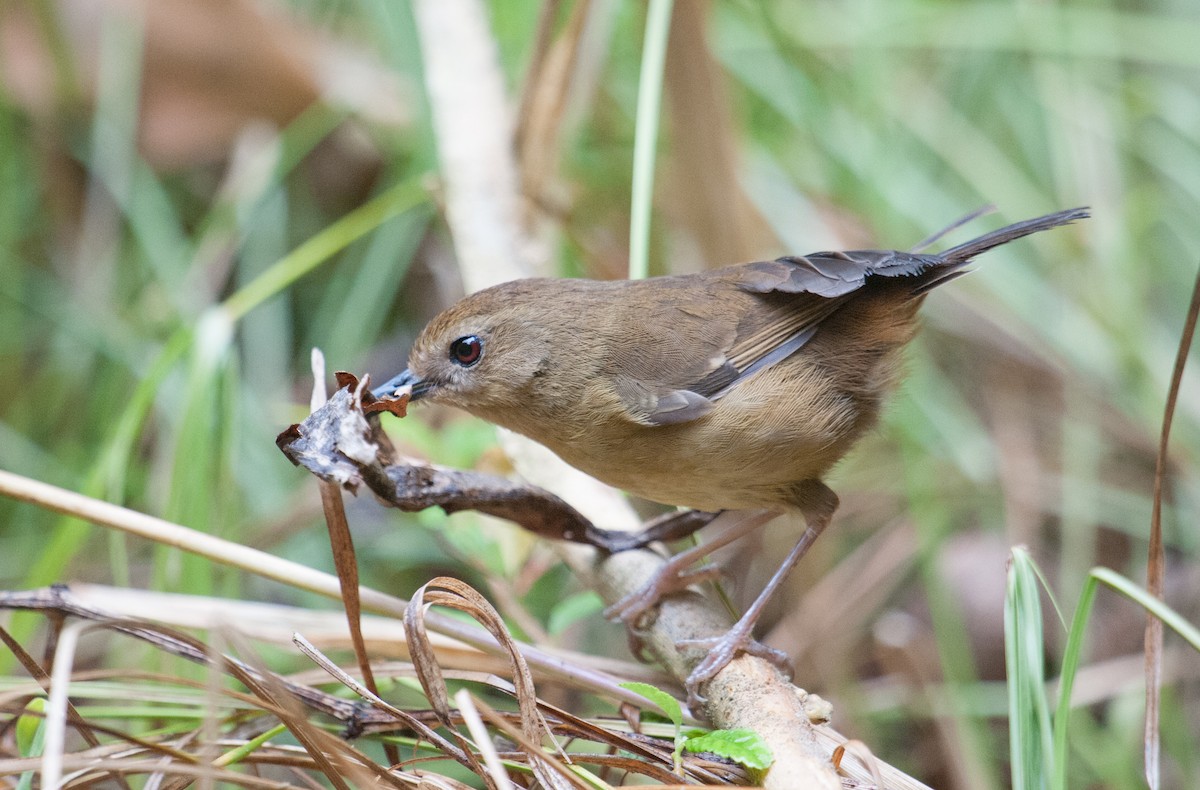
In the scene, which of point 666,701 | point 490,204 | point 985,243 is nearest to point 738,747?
point 666,701

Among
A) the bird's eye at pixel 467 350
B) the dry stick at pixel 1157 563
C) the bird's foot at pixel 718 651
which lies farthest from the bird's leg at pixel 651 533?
the dry stick at pixel 1157 563

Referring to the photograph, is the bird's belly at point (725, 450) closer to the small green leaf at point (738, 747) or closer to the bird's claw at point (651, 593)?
the bird's claw at point (651, 593)

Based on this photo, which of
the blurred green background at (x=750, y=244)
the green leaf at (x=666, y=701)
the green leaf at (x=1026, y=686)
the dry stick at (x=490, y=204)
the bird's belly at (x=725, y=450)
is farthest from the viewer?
the blurred green background at (x=750, y=244)

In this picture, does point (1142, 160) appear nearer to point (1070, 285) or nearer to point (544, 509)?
point (1070, 285)

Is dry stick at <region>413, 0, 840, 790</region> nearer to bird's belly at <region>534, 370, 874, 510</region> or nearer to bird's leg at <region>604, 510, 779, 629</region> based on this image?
bird's leg at <region>604, 510, 779, 629</region>

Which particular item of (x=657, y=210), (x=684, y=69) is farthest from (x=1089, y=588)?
(x=657, y=210)

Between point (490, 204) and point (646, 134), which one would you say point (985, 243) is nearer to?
point (646, 134)

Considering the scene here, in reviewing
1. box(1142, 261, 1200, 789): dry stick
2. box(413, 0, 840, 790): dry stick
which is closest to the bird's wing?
box(413, 0, 840, 790): dry stick
